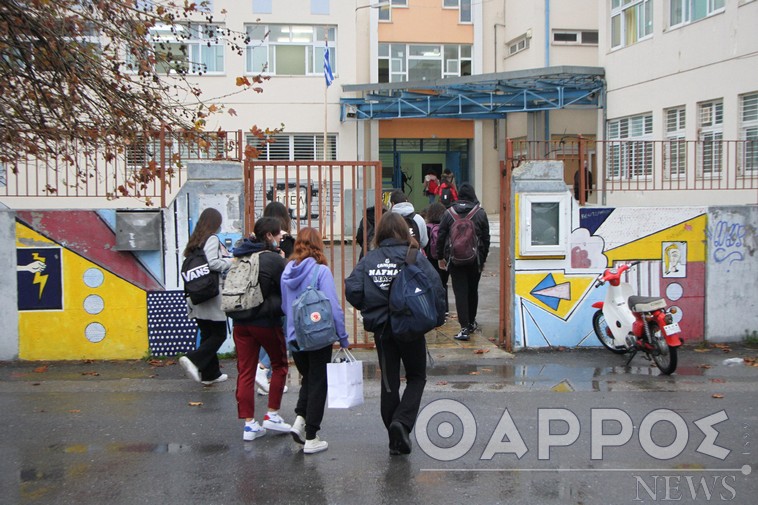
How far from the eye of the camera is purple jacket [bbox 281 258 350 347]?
5.80m

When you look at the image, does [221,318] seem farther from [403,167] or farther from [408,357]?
[403,167]

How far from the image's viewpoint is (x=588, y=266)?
31.0 ft

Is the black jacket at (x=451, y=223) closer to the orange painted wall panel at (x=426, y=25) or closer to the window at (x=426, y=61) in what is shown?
the window at (x=426, y=61)

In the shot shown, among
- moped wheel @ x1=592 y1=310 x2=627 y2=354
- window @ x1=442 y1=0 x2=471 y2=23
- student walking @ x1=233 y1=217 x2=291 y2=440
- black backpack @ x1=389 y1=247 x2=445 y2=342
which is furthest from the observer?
window @ x1=442 y1=0 x2=471 y2=23

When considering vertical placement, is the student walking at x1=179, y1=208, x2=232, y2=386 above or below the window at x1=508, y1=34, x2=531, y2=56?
below

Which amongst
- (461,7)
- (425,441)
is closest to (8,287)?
(425,441)

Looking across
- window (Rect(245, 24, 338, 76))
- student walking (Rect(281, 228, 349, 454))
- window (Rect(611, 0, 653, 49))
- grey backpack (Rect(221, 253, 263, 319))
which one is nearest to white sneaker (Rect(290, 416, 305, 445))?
student walking (Rect(281, 228, 349, 454))

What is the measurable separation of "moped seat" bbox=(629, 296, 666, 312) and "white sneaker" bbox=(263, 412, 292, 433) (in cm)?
409

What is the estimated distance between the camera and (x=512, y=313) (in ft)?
30.9

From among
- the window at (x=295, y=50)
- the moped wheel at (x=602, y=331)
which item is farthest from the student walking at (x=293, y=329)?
the window at (x=295, y=50)

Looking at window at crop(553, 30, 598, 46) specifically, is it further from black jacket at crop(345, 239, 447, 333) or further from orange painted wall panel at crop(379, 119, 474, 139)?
black jacket at crop(345, 239, 447, 333)

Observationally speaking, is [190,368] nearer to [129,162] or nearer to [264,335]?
[264,335]

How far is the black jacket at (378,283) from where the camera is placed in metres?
5.67

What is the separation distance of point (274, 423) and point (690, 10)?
15856mm
